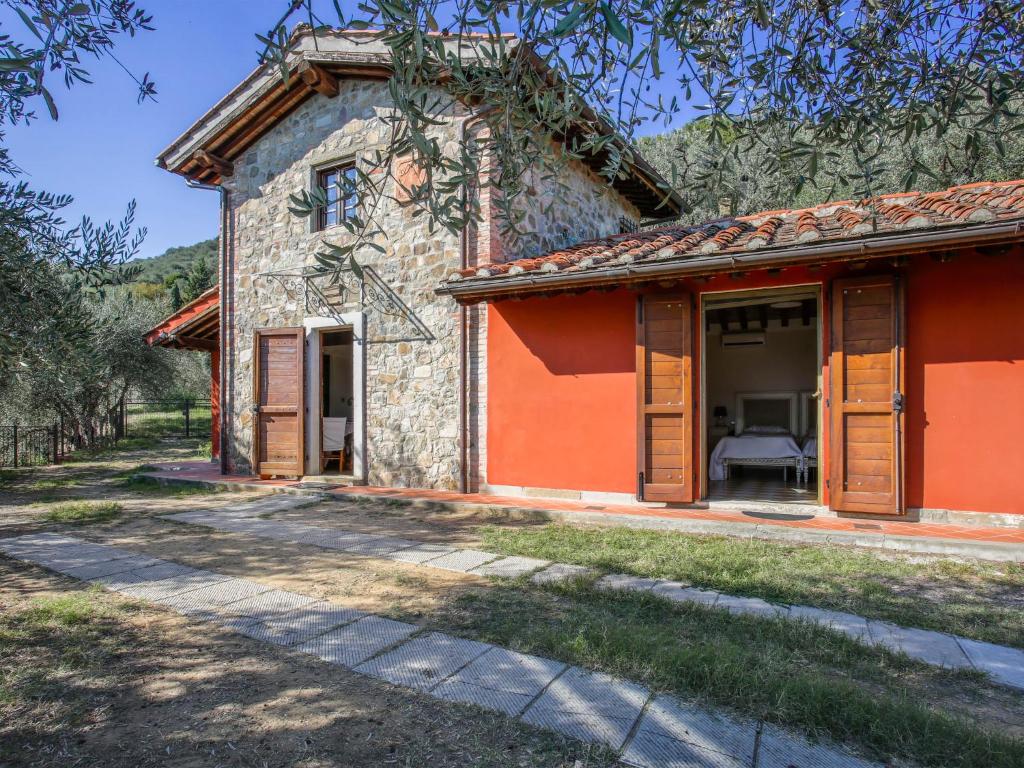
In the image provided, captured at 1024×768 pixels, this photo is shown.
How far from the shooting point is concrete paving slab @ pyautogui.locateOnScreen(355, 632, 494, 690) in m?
2.68

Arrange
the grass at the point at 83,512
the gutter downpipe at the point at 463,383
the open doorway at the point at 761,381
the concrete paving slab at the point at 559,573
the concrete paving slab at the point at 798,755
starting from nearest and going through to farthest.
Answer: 1. the concrete paving slab at the point at 798,755
2. the concrete paving slab at the point at 559,573
3. the grass at the point at 83,512
4. the gutter downpipe at the point at 463,383
5. the open doorway at the point at 761,381

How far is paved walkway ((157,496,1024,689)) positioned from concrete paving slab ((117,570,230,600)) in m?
1.07

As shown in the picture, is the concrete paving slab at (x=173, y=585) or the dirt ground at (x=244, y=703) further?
the concrete paving slab at (x=173, y=585)

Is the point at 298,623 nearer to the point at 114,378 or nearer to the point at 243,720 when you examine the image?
the point at 243,720

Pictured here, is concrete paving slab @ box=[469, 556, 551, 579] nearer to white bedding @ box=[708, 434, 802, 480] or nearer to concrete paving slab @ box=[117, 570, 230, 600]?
concrete paving slab @ box=[117, 570, 230, 600]

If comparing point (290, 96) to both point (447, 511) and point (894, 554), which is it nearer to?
point (447, 511)

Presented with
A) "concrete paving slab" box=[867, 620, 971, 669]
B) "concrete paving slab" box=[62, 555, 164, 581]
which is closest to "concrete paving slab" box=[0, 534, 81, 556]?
"concrete paving slab" box=[62, 555, 164, 581]

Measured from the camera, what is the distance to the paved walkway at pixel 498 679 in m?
2.12

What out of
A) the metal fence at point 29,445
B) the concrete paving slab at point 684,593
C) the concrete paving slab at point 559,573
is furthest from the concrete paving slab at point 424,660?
the metal fence at point 29,445

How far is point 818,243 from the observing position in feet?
17.2

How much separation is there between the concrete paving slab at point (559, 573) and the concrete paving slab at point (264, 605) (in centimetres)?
153

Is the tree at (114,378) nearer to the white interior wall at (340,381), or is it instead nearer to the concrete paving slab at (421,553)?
the white interior wall at (340,381)

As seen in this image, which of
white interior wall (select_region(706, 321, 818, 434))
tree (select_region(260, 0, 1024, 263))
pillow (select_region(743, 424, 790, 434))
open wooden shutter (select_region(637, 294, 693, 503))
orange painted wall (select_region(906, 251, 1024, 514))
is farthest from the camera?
white interior wall (select_region(706, 321, 818, 434))

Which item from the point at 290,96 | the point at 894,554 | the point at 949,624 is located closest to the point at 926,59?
the point at 949,624
